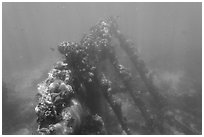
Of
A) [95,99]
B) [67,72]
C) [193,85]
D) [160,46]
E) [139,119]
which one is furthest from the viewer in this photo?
[160,46]

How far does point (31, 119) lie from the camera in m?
23.3

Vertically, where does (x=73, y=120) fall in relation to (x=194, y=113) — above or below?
below

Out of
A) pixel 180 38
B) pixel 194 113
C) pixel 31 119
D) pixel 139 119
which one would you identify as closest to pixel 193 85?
pixel 194 113

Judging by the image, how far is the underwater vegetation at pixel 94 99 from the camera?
10.2m

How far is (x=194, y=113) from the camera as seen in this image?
22141 millimetres

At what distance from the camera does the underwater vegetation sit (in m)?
10.2

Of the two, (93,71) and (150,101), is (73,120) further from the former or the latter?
(150,101)

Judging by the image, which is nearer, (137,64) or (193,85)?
(137,64)

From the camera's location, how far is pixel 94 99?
1527cm

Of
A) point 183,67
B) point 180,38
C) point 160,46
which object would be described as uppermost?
point 180,38

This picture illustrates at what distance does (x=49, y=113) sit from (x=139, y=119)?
12.6 metres

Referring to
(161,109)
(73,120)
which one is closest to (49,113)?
(73,120)

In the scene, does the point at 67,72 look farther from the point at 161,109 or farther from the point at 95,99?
the point at 161,109

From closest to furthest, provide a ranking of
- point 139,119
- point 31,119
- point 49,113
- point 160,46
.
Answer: point 49,113 < point 139,119 < point 31,119 < point 160,46
